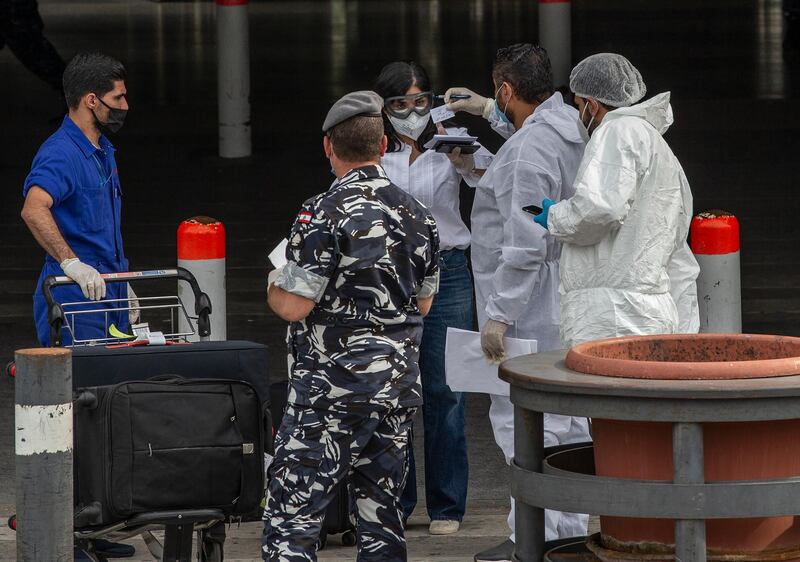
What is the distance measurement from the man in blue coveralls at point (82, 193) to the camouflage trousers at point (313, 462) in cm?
138

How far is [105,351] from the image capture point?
5.05 meters

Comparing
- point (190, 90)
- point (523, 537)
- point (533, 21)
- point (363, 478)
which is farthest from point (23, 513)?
point (533, 21)

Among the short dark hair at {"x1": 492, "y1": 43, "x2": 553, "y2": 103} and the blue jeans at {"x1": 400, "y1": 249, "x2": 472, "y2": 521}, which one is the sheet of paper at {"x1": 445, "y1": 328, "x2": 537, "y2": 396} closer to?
the blue jeans at {"x1": 400, "y1": 249, "x2": 472, "y2": 521}

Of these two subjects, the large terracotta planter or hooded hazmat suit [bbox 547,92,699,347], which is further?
hooded hazmat suit [bbox 547,92,699,347]

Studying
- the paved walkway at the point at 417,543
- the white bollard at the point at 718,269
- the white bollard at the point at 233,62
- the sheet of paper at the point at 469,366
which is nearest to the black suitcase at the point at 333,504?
the paved walkway at the point at 417,543

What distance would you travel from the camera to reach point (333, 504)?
6.02m

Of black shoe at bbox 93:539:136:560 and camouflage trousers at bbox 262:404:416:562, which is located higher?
camouflage trousers at bbox 262:404:416:562

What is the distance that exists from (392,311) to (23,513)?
1263mm

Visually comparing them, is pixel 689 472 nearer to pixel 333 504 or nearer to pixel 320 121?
pixel 333 504

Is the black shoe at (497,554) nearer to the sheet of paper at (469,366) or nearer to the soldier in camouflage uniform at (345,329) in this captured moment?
the sheet of paper at (469,366)

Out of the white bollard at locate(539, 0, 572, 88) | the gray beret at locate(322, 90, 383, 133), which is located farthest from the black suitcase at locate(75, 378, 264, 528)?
the white bollard at locate(539, 0, 572, 88)

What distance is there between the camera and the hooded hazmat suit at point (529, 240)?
5.62 m

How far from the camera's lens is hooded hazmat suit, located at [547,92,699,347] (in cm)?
501

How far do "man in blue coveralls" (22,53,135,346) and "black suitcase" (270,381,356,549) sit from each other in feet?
2.21
